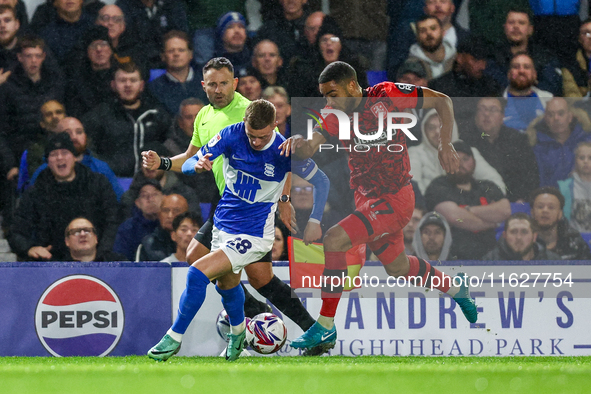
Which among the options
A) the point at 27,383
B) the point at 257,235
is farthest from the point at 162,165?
the point at 27,383

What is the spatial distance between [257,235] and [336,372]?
1.21 m

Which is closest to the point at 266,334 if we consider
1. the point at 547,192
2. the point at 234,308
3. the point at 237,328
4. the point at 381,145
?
the point at 237,328

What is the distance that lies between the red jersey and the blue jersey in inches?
29.7

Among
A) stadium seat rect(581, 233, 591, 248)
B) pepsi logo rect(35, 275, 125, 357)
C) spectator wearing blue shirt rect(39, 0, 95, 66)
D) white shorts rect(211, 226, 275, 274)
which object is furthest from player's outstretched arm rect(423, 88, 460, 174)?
spectator wearing blue shirt rect(39, 0, 95, 66)

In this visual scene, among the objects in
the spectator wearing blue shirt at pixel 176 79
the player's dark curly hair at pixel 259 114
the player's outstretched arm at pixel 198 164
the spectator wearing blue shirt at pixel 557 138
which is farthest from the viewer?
the spectator wearing blue shirt at pixel 176 79

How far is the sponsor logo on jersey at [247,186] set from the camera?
15.4 feet

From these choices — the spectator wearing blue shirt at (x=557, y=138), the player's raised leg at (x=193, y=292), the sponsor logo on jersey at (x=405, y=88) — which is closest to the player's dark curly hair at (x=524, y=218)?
the spectator wearing blue shirt at (x=557, y=138)

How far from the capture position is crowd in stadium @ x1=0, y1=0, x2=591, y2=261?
18.1 feet

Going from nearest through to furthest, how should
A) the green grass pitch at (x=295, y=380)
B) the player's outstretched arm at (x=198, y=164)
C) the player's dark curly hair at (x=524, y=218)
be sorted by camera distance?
the green grass pitch at (x=295, y=380) → the player's outstretched arm at (x=198, y=164) → the player's dark curly hair at (x=524, y=218)

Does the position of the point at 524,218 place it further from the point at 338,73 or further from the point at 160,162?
the point at 160,162

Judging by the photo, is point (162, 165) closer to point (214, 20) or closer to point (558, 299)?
point (214, 20)

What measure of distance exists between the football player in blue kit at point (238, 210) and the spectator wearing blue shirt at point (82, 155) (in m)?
1.34

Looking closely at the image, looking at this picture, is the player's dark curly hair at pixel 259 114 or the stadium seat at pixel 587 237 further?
the stadium seat at pixel 587 237

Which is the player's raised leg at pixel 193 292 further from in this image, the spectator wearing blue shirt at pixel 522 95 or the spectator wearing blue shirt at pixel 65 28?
the spectator wearing blue shirt at pixel 522 95
